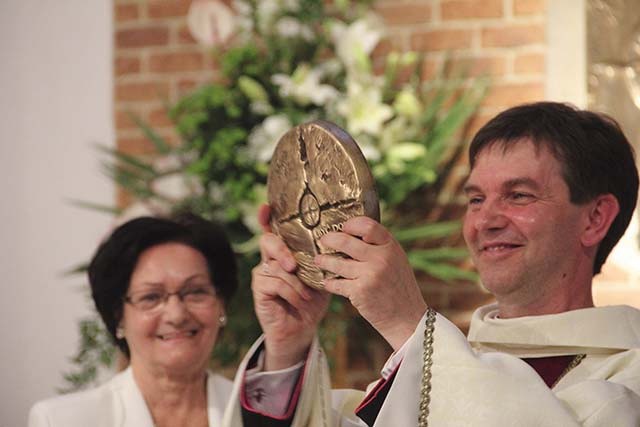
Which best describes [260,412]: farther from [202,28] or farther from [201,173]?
[202,28]

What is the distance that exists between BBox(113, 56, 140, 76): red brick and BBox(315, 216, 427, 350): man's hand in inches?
108

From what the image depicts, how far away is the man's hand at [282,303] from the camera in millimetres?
1919

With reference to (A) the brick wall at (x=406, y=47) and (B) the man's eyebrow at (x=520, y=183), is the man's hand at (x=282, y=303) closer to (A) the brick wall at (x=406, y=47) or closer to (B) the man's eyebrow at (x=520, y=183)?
(B) the man's eyebrow at (x=520, y=183)

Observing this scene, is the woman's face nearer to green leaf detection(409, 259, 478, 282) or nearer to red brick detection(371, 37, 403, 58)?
green leaf detection(409, 259, 478, 282)

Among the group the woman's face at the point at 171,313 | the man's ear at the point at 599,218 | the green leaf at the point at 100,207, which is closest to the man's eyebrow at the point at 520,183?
the man's ear at the point at 599,218

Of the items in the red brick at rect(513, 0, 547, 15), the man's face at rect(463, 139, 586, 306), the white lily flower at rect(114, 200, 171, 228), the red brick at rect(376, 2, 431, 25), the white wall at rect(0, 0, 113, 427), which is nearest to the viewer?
the man's face at rect(463, 139, 586, 306)

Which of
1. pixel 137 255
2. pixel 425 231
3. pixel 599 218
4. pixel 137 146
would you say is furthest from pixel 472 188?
pixel 137 146

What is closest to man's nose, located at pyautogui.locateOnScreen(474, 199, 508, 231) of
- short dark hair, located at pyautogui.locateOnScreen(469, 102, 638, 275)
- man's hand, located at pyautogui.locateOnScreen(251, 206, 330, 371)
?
short dark hair, located at pyautogui.locateOnScreen(469, 102, 638, 275)

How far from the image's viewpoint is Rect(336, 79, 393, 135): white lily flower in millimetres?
3402

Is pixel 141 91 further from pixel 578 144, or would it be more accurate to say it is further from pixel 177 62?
pixel 578 144

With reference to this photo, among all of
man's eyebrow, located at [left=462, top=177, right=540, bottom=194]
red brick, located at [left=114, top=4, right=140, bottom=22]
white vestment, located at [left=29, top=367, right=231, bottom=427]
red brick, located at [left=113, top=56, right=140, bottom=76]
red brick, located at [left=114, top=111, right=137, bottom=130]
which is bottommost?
white vestment, located at [left=29, top=367, right=231, bottom=427]

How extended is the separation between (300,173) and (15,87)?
3010mm

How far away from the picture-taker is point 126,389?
2.84 meters

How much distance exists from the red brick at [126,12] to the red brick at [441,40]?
120 cm
